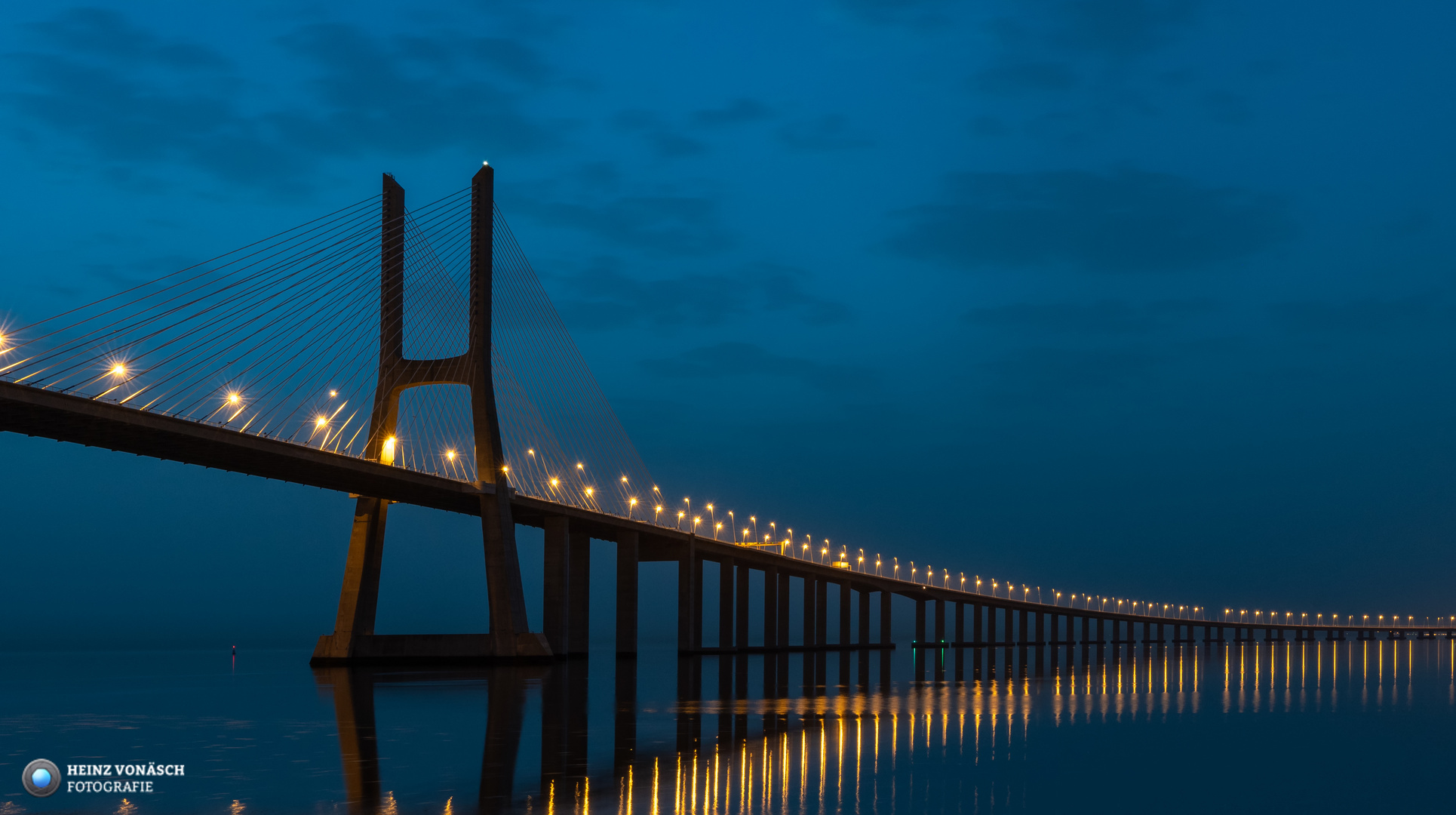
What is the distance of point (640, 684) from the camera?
40.9 m

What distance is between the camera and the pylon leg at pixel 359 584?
5144 cm

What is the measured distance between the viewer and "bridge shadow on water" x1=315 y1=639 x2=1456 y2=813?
1385 centimetres

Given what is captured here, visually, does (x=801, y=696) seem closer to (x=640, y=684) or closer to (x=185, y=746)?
(x=640, y=684)

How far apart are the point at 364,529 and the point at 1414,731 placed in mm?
39473

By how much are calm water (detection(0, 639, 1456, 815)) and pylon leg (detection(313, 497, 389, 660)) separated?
36.2 feet

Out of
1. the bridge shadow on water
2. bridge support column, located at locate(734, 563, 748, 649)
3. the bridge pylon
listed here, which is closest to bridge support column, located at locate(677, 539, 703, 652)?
bridge support column, located at locate(734, 563, 748, 649)

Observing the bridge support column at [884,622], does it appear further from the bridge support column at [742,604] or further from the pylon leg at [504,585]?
the pylon leg at [504,585]

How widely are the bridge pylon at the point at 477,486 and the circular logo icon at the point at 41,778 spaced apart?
3500cm

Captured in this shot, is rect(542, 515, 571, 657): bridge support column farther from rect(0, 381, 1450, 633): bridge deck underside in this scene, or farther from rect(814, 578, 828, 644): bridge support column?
rect(814, 578, 828, 644): bridge support column

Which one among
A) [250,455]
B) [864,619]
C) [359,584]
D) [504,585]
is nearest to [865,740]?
[250,455]

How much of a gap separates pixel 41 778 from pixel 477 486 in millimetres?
37415

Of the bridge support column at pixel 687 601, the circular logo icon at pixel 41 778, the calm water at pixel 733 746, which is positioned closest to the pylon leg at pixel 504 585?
the calm water at pixel 733 746

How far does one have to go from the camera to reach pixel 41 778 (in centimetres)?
1467

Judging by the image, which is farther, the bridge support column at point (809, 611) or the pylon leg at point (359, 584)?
the bridge support column at point (809, 611)
